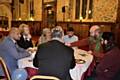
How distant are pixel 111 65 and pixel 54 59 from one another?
2.40 ft

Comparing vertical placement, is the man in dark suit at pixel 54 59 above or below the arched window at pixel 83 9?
below

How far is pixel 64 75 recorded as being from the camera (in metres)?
3.45

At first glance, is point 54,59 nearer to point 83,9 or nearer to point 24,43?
point 24,43

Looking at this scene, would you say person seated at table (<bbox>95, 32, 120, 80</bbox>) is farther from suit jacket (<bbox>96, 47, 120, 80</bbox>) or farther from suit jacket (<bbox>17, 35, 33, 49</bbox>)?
suit jacket (<bbox>17, 35, 33, 49</bbox>)

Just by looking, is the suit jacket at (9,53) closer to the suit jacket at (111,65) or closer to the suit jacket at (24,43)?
the suit jacket at (111,65)

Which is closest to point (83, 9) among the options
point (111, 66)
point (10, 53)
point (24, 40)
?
point (24, 40)

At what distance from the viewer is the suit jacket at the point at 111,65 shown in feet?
10.9

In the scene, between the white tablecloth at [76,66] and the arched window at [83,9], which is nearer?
the white tablecloth at [76,66]

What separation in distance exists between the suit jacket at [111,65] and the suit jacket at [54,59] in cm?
44

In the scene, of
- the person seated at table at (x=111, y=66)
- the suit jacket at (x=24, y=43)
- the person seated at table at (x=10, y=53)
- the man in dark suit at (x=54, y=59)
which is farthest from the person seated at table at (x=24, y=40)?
the person seated at table at (x=111, y=66)

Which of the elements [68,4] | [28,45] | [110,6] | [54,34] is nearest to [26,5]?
[68,4]

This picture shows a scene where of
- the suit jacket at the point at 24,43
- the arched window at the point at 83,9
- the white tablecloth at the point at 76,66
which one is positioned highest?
the arched window at the point at 83,9

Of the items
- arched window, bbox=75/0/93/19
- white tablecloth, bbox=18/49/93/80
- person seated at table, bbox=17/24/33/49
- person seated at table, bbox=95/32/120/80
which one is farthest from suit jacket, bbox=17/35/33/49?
arched window, bbox=75/0/93/19

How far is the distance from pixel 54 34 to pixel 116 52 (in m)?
0.87
